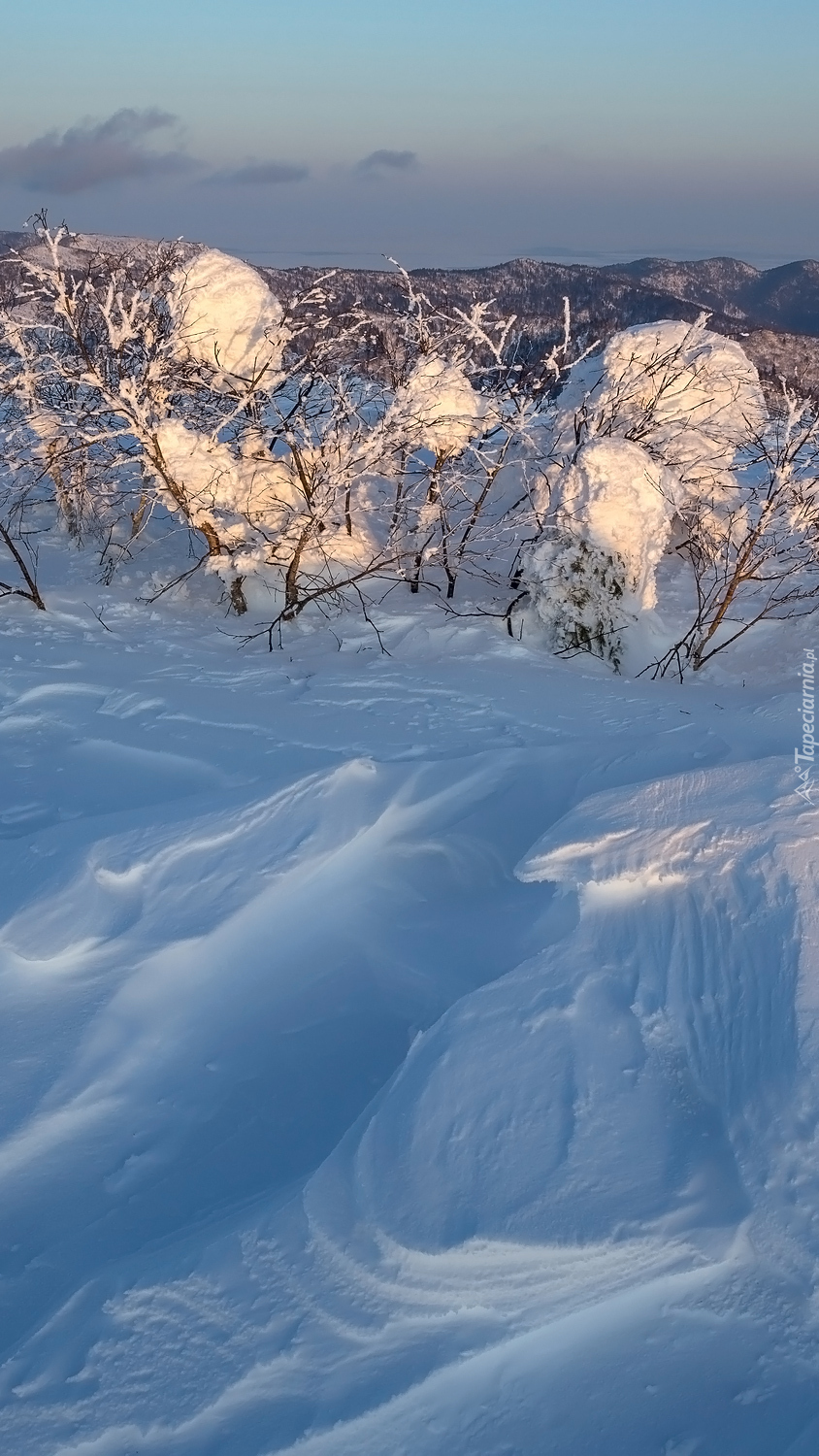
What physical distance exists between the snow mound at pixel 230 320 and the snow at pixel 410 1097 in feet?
11.8

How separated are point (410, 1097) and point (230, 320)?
6.26 m

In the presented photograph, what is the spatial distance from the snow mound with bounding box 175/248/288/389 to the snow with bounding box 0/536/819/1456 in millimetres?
3610

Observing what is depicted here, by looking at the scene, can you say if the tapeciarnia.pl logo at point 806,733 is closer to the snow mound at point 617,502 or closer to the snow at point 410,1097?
the snow at point 410,1097

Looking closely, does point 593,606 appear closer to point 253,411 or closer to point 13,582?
point 253,411

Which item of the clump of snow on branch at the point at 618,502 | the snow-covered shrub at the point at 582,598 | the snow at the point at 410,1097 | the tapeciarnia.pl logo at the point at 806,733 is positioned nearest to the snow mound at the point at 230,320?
the clump of snow on branch at the point at 618,502

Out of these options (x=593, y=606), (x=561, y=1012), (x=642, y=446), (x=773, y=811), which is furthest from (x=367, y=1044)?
(x=642, y=446)

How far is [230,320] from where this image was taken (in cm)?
761

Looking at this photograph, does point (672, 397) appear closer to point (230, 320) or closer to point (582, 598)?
point (582, 598)

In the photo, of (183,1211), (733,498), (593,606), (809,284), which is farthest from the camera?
(809,284)

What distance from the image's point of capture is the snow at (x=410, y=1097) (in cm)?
265

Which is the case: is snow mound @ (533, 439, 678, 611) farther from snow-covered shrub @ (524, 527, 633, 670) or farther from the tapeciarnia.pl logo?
the tapeciarnia.pl logo

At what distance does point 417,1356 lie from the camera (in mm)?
2688

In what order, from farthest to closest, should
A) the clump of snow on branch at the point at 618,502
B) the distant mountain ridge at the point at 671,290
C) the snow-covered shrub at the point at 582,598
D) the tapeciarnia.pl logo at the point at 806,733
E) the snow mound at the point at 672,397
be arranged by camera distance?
the distant mountain ridge at the point at 671,290 → the snow mound at the point at 672,397 → the snow-covered shrub at the point at 582,598 → the clump of snow on branch at the point at 618,502 → the tapeciarnia.pl logo at the point at 806,733

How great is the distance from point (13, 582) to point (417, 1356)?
23.3ft
